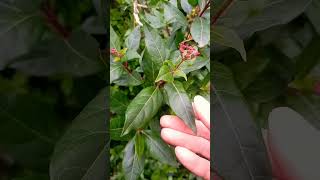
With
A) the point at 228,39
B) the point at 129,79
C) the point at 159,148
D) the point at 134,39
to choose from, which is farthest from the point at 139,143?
the point at 228,39

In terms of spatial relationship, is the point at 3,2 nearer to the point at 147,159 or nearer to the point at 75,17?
the point at 75,17

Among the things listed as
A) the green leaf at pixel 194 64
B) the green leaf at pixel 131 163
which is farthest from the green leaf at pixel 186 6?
the green leaf at pixel 131 163

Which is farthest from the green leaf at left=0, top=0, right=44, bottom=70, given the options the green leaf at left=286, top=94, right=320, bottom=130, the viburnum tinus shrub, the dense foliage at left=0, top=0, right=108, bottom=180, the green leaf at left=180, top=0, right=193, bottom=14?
the green leaf at left=286, top=94, right=320, bottom=130

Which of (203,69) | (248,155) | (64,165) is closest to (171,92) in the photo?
(203,69)

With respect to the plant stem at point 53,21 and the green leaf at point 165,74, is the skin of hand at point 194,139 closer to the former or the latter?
the green leaf at point 165,74

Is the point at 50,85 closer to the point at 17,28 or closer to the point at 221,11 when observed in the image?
the point at 17,28

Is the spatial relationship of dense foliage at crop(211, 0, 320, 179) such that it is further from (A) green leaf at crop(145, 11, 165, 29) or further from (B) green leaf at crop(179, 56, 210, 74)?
(A) green leaf at crop(145, 11, 165, 29)
